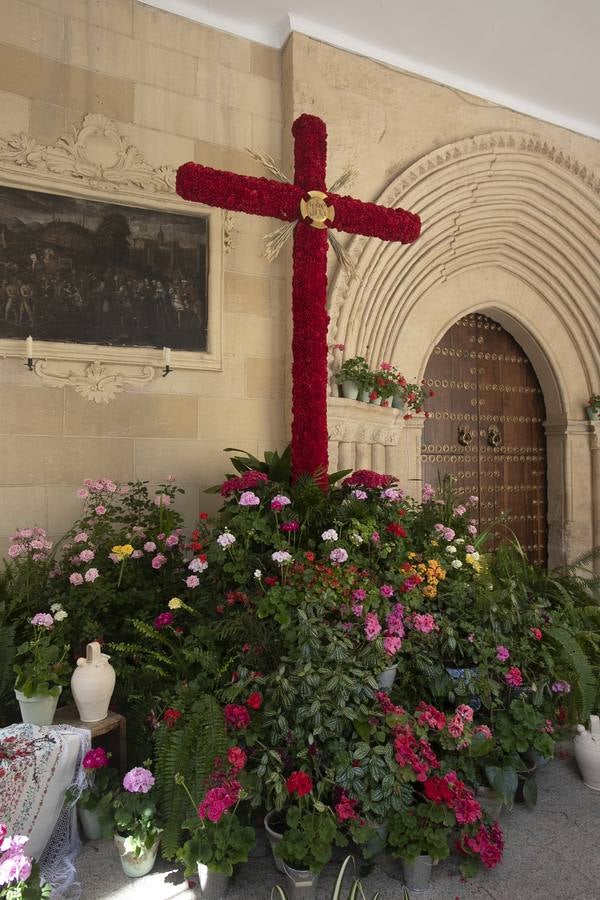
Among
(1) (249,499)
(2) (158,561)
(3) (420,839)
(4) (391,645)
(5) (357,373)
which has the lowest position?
(3) (420,839)

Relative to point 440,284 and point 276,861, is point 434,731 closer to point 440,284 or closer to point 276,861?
point 276,861

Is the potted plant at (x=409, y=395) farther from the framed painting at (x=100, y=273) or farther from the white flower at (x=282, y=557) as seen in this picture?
the white flower at (x=282, y=557)

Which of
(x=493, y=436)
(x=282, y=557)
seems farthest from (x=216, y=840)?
(x=493, y=436)

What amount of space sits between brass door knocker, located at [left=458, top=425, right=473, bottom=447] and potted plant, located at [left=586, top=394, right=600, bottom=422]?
1.18 metres

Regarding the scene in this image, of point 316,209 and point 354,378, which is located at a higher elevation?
point 316,209

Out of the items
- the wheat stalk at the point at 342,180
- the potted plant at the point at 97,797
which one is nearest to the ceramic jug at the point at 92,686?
the potted plant at the point at 97,797

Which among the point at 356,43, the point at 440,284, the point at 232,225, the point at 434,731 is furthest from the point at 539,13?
the point at 434,731

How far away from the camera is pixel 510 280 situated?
529 cm

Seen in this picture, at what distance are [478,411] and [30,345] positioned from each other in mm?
3789

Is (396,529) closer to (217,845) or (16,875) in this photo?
(217,845)

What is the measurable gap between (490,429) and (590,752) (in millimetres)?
3368

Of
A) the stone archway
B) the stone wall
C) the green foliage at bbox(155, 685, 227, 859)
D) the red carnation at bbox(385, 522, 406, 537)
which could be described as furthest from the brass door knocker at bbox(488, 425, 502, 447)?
the green foliage at bbox(155, 685, 227, 859)

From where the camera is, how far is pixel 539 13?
405 centimetres

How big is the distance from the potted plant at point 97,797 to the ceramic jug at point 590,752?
181cm
